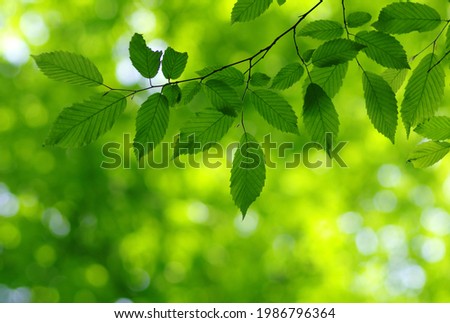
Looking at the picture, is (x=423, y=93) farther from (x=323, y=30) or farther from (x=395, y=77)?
(x=323, y=30)

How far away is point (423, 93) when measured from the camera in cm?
112

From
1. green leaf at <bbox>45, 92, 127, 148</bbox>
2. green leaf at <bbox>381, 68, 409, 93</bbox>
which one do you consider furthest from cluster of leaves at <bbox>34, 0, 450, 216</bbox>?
green leaf at <bbox>381, 68, 409, 93</bbox>

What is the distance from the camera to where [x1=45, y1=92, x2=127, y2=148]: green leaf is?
39.0 inches

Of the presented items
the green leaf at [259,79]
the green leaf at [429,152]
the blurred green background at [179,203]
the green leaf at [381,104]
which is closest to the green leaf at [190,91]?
the green leaf at [259,79]

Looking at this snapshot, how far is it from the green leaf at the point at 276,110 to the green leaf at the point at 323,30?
0.59 ft

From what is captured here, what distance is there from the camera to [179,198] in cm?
521

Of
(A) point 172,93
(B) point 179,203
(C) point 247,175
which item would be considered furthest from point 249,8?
(B) point 179,203

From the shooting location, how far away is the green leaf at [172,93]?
1053mm

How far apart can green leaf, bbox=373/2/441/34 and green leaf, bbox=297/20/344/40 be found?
100 mm

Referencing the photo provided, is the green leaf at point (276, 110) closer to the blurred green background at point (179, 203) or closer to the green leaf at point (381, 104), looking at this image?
the green leaf at point (381, 104)

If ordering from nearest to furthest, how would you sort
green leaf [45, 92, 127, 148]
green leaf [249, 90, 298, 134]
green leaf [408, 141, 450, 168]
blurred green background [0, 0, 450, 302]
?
green leaf [45, 92, 127, 148] → green leaf [249, 90, 298, 134] → green leaf [408, 141, 450, 168] → blurred green background [0, 0, 450, 302]

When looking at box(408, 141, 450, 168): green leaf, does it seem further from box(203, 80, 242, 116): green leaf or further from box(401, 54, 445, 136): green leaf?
box(203, 80, 242, 116): green leaf
